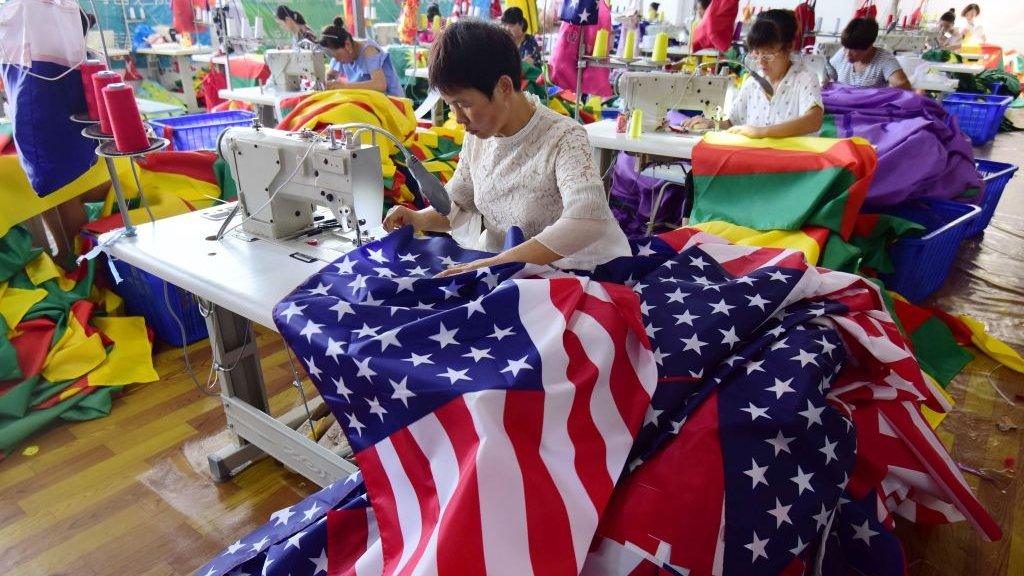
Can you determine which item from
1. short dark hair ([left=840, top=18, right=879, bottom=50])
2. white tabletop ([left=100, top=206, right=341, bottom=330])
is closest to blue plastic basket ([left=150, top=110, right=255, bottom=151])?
white tabletop ([left=100, top=206, right=341, bottom=330])

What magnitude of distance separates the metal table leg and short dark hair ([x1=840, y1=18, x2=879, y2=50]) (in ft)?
12.1

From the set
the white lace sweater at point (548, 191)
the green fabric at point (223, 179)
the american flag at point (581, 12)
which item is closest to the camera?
the white lace sweater at point (548, 191)

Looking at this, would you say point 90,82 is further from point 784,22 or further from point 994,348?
point 994,348

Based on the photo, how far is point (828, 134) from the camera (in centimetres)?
309

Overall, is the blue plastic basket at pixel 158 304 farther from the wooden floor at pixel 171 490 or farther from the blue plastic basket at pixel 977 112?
the blue plastic basket at pixel 977 112

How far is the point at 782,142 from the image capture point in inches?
104

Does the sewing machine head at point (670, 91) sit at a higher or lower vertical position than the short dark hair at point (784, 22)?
lower

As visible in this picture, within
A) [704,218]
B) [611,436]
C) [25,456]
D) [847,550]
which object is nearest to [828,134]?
[704,218]

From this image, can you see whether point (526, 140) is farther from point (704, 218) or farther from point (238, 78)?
point (238, 78)

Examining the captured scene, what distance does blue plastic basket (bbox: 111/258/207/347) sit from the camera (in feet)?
8.64

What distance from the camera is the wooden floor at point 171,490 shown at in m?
1.70

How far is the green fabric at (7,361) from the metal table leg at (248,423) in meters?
0.87

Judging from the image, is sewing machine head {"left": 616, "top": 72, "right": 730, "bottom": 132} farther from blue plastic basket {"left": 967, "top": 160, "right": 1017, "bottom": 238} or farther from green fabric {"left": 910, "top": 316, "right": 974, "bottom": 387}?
blue plastic basket {"left": 967, "top": 160, "right": 1017, "bottom": 238}

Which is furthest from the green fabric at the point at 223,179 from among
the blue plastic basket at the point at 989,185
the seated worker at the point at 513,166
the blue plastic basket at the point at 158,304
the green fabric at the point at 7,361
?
the blue plastic basket at the point at 989,185
